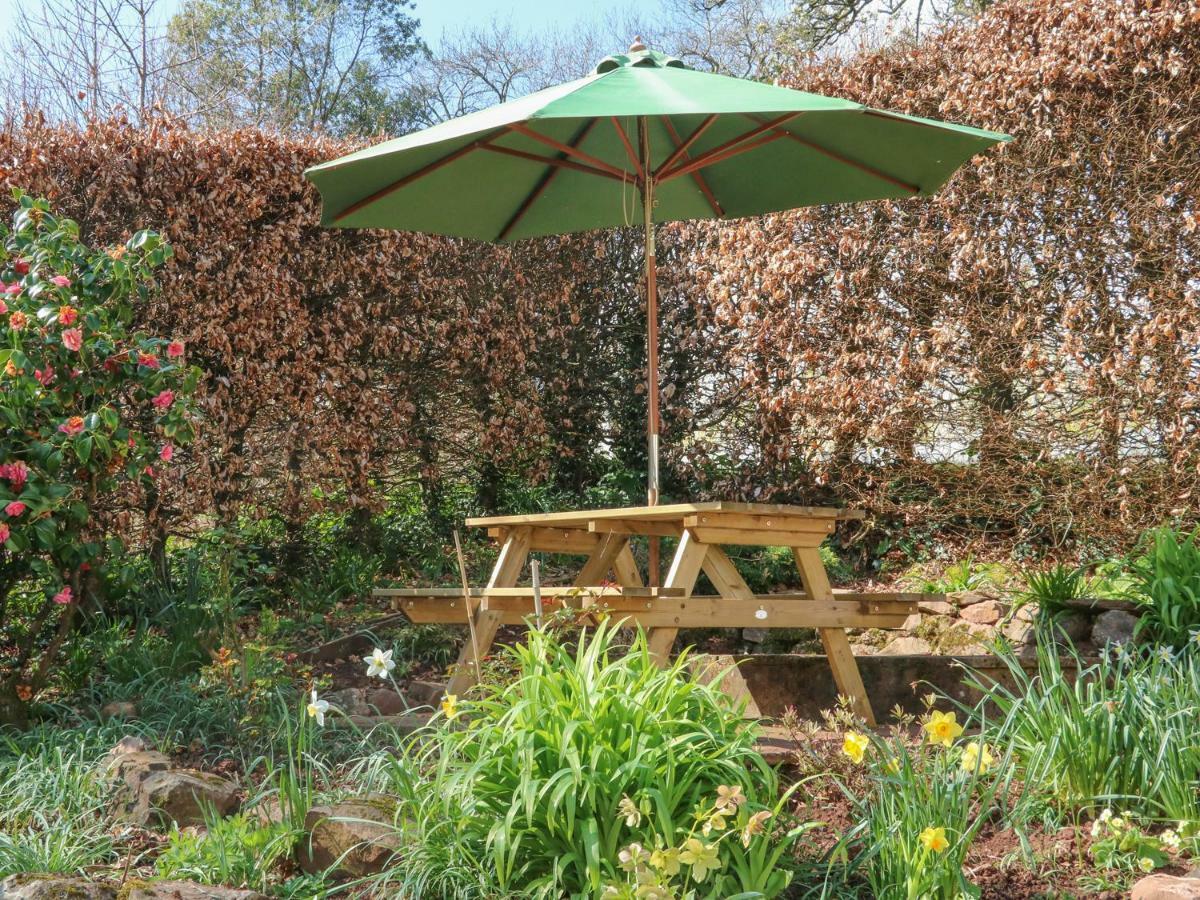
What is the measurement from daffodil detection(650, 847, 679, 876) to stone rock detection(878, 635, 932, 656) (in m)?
3.25

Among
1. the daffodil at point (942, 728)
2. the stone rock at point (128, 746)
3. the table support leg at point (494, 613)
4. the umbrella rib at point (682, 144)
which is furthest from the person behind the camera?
the umbrella rib at point (682, 144)

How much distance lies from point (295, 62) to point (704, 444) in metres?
14.2

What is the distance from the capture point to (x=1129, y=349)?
17.7 feet

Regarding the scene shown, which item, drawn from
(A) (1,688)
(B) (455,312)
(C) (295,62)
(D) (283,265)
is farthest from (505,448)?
(C) (295,62)

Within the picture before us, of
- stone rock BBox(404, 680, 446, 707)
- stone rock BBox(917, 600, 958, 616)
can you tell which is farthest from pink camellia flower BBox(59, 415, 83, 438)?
stone rock BBox(917, 600, 958, 616)

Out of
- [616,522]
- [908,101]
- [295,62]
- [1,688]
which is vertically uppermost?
[295,62]

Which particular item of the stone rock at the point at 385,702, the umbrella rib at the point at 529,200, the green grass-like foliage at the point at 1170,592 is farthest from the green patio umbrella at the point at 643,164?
the green grass-like foliage at the point at 1170,592

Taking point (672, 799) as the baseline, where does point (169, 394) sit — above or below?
above

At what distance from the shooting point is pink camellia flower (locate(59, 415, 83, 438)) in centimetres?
392

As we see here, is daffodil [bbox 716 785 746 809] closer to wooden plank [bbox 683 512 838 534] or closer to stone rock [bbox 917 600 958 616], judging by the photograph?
wooden plank [bbox 683 512 838 534]

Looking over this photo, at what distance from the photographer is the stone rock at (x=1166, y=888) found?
90.0 inches

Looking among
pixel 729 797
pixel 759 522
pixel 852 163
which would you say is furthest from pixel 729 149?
pixel 729 797

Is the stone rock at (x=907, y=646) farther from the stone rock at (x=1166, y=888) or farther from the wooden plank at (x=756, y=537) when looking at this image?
the stone rock at (x=1166, y=888)

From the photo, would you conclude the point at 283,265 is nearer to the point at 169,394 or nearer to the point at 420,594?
the point at 169,394
